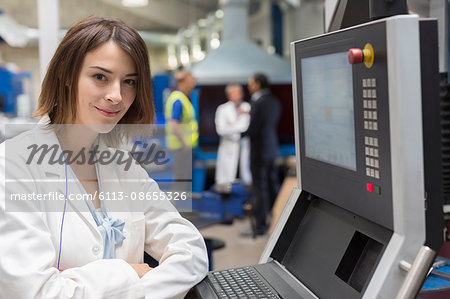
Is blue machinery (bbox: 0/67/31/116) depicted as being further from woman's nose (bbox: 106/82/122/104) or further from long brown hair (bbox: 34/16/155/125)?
woman's nose (bbox: 106/82/122/104)

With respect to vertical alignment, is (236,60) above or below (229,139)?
above

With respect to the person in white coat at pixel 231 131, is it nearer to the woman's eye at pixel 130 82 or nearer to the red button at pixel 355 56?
the woman's eye at pixel 130 82

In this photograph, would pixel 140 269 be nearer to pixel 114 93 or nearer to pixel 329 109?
pixel 114 93

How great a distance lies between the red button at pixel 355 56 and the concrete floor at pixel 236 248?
2858 mm

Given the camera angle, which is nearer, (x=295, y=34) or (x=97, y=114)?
(x=97, y=114)

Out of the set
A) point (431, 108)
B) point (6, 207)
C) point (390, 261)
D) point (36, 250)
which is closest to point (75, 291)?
point (36, 250)

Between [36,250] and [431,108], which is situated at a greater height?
[431,108]

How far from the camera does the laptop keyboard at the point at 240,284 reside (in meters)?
1.04

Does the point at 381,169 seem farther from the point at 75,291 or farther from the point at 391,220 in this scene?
the point at 75,291

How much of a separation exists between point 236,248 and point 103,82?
3.48m

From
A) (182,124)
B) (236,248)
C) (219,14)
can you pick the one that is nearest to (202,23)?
(219,14)

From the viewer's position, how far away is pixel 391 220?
2.64ft

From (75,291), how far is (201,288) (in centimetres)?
30

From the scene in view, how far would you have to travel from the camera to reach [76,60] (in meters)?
1.19
